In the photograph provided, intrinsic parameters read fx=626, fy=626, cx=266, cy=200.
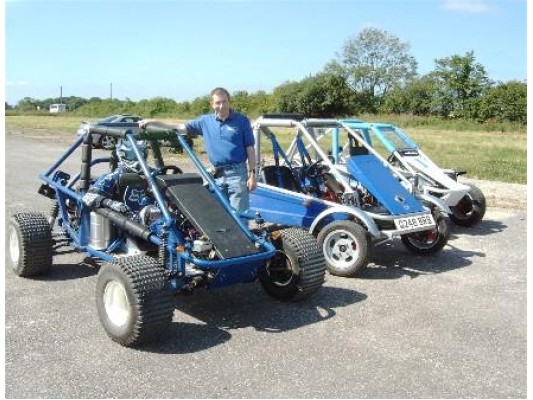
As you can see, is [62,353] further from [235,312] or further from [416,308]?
[416,308]

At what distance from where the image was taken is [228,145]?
5973mm

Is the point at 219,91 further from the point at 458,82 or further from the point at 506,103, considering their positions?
the point at 458,82

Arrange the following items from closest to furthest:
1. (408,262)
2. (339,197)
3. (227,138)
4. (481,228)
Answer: (227,138)
(408,262)
(339,197)
(481,228)

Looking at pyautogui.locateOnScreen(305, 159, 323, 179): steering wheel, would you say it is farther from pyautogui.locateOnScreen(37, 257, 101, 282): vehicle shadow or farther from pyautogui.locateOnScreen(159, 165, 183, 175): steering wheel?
pyautogui.locateOnScreen(37, 257, 101, 282): vehicle shadow

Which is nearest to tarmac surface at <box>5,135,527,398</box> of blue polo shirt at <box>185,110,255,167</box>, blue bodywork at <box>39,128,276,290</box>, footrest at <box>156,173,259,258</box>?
blue bodywork at <box>39,128,276,290</box>

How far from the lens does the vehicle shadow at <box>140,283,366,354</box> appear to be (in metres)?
4.69

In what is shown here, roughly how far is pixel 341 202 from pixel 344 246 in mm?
1203

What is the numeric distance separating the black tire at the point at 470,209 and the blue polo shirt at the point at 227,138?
14.4 ft

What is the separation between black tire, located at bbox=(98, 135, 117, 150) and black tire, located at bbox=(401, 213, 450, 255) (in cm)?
359

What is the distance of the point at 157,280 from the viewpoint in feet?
14.7

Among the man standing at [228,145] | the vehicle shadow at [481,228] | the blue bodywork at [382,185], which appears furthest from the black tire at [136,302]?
the vehicle shadow at [481,228]

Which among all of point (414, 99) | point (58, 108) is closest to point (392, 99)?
point (414, 99)

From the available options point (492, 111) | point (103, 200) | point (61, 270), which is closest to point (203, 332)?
point (103, 200)

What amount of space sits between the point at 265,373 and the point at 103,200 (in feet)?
8.13
